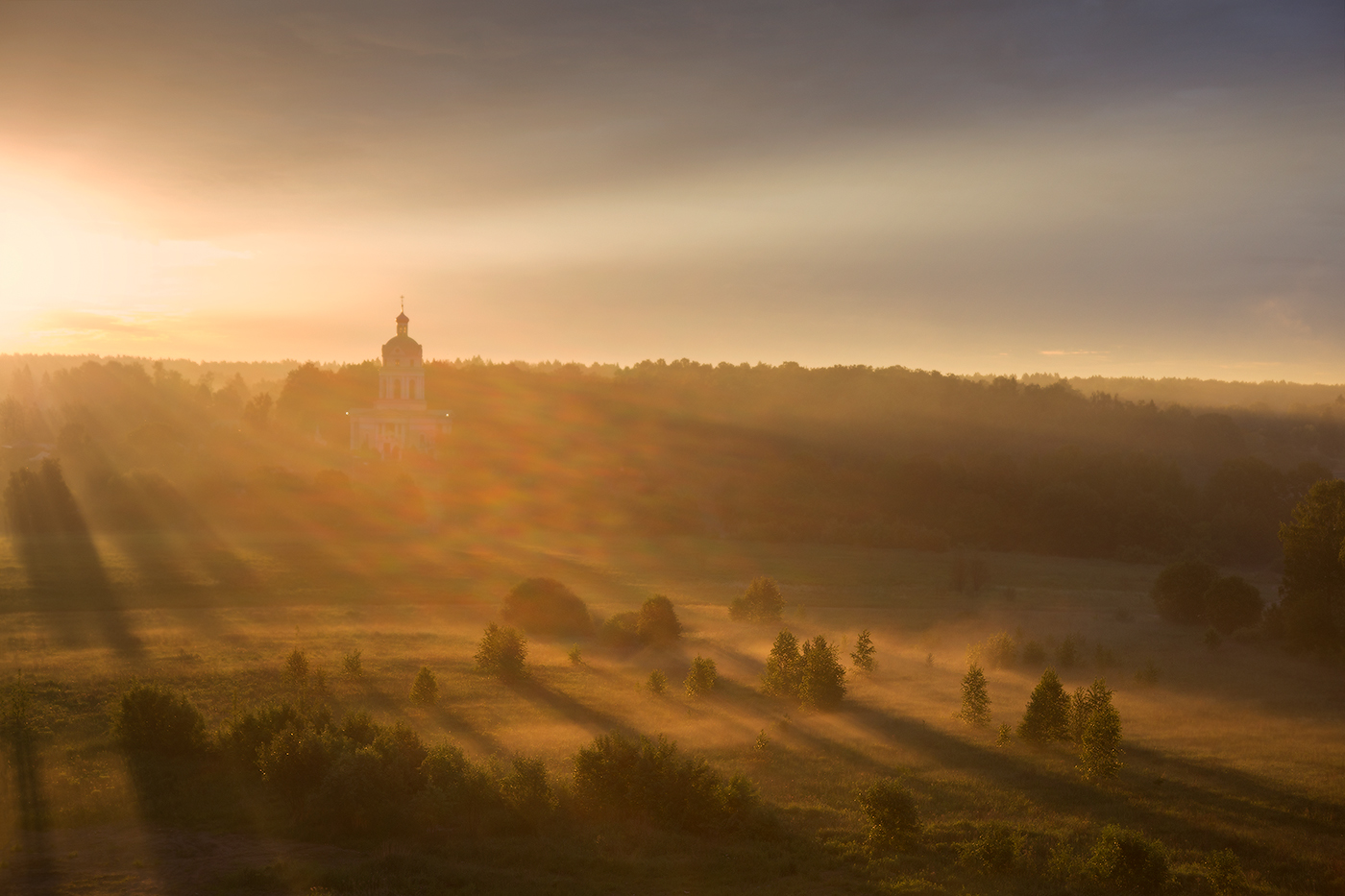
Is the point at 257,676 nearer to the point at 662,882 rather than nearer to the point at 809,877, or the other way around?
the point at 662,882

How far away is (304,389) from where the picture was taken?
111 m

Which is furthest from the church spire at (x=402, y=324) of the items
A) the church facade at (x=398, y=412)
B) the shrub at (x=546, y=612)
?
the shrub at (x=546, y=612)

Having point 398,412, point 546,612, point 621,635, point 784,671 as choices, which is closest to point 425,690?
point 621,635

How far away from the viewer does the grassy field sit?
17.6 m

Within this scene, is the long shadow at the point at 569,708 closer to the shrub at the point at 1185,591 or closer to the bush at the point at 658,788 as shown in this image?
the bush at the point at 658,788

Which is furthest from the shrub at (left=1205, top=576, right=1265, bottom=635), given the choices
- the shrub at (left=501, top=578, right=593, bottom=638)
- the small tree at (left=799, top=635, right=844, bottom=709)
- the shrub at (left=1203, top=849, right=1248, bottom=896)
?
the shrub at (left=501, top=578, right=593, bottom=638)

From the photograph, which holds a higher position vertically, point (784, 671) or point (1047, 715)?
point (1047, 715)

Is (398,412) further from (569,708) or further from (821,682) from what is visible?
(821,682)

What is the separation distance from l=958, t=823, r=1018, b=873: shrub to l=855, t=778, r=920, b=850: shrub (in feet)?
3.94

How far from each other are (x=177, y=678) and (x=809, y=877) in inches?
968

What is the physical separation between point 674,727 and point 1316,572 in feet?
117

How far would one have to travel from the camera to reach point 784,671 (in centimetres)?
3306

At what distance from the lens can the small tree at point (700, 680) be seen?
3203cm

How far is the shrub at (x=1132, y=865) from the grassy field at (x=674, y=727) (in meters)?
0.73
